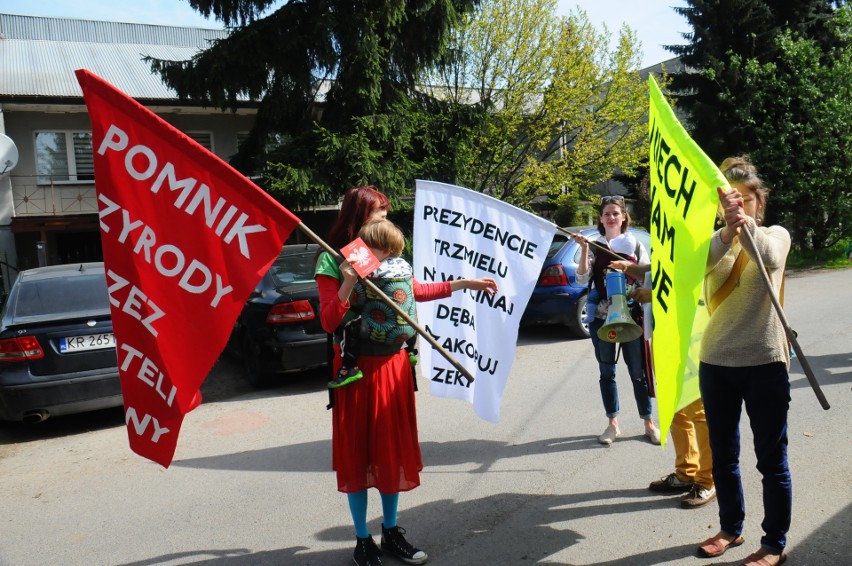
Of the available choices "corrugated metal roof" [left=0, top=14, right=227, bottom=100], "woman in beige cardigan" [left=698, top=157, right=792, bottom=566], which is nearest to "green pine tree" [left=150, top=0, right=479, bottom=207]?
"corrugated metal roof" [left=0, top=14, right=227, bottom=100]

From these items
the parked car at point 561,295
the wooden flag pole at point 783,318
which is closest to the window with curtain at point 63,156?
the parked car at point 561,295

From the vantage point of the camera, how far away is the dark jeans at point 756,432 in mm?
3053

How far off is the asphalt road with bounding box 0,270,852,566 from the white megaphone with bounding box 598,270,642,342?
91cm

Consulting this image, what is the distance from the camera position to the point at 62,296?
21.7ft

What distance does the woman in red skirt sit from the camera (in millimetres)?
3330

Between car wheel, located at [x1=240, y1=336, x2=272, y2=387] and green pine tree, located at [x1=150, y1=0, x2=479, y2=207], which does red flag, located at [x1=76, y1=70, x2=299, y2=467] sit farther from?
green pine tree, located at [x1=150, y1=0, x2=479, y2=207]

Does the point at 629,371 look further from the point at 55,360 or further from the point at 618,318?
the point at 55,360

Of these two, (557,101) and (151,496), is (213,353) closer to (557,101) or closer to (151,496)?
(151,496)

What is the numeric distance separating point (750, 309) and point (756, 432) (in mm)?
583

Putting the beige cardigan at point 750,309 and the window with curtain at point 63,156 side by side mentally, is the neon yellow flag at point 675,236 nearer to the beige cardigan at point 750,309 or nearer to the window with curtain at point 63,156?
the beige cardigan at point 750,309

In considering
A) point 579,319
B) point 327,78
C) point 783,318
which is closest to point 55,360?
point 783,318

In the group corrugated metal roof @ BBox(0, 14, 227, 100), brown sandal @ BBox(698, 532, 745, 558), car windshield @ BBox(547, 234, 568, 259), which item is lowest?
brown sandal @ BBox(698, 532, 745, 558)

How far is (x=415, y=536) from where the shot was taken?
373cm

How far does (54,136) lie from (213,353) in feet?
62.0
